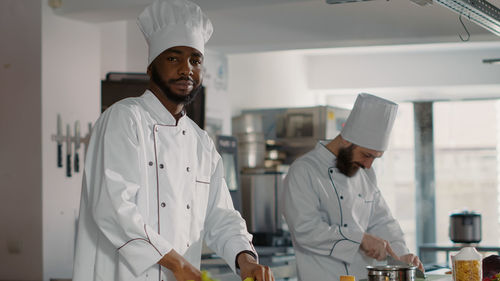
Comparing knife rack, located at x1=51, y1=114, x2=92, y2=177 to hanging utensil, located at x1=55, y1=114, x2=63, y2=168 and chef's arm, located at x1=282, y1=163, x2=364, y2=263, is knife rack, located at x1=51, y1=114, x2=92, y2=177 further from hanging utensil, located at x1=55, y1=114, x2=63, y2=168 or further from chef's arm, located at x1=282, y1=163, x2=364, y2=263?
chef's arm, located at x1=282, y1=163, x2=364, y2=263

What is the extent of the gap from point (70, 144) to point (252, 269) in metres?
2.63

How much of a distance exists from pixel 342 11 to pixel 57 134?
222 centimetres

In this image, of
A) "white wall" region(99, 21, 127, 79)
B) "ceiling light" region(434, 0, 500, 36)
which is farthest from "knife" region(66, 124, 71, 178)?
"ceiling light" region(434, 0, 500, 36)

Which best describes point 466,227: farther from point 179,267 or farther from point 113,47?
point 179,267

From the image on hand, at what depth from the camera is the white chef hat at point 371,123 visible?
3.59 metres

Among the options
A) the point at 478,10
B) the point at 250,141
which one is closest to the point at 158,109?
the point at 478,10

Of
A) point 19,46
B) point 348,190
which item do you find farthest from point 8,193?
point 348,190

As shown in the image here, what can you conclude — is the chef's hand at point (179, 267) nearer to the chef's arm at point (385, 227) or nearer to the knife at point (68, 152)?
the chef's arm at point (385, 227)

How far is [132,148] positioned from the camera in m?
2.15

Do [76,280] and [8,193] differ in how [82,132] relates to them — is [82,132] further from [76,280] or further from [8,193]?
[76,280]

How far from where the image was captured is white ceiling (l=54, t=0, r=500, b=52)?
5.28m

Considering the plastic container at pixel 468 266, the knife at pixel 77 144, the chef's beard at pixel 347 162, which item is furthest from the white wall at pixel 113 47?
the plastic container at pixel 468 266

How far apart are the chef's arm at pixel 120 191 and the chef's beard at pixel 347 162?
160 cm

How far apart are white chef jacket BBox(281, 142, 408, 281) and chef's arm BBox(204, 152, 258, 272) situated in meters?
1.03
